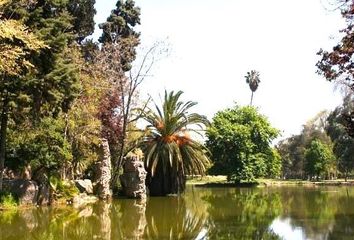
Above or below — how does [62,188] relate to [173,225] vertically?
above

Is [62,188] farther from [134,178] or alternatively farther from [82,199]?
[134,178]

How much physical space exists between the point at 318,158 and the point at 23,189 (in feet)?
193

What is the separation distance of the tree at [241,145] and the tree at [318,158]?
1517cm

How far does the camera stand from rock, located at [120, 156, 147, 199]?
31.7 meters

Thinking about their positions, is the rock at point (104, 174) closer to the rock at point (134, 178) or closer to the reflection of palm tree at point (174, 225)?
the rock at point (134, 178)

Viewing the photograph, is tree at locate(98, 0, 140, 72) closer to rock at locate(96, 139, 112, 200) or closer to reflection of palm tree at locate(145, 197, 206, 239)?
rock at locate(96, 139, 112, 200)

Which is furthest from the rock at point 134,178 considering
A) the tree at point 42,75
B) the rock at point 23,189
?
the tree at point 42,75

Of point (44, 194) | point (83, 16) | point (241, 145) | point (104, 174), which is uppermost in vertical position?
point (83, 16)

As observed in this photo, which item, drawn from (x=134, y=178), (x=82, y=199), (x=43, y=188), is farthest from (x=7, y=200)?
(x=134, y=178)

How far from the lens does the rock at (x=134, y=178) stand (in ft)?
104

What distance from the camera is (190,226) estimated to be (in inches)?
620

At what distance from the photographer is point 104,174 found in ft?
100

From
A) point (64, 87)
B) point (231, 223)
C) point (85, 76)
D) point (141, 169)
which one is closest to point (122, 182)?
point (141, 169)

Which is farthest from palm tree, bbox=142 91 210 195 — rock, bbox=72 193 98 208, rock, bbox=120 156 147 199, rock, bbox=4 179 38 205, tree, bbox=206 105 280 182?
tree, bbox=206 105 280 182
